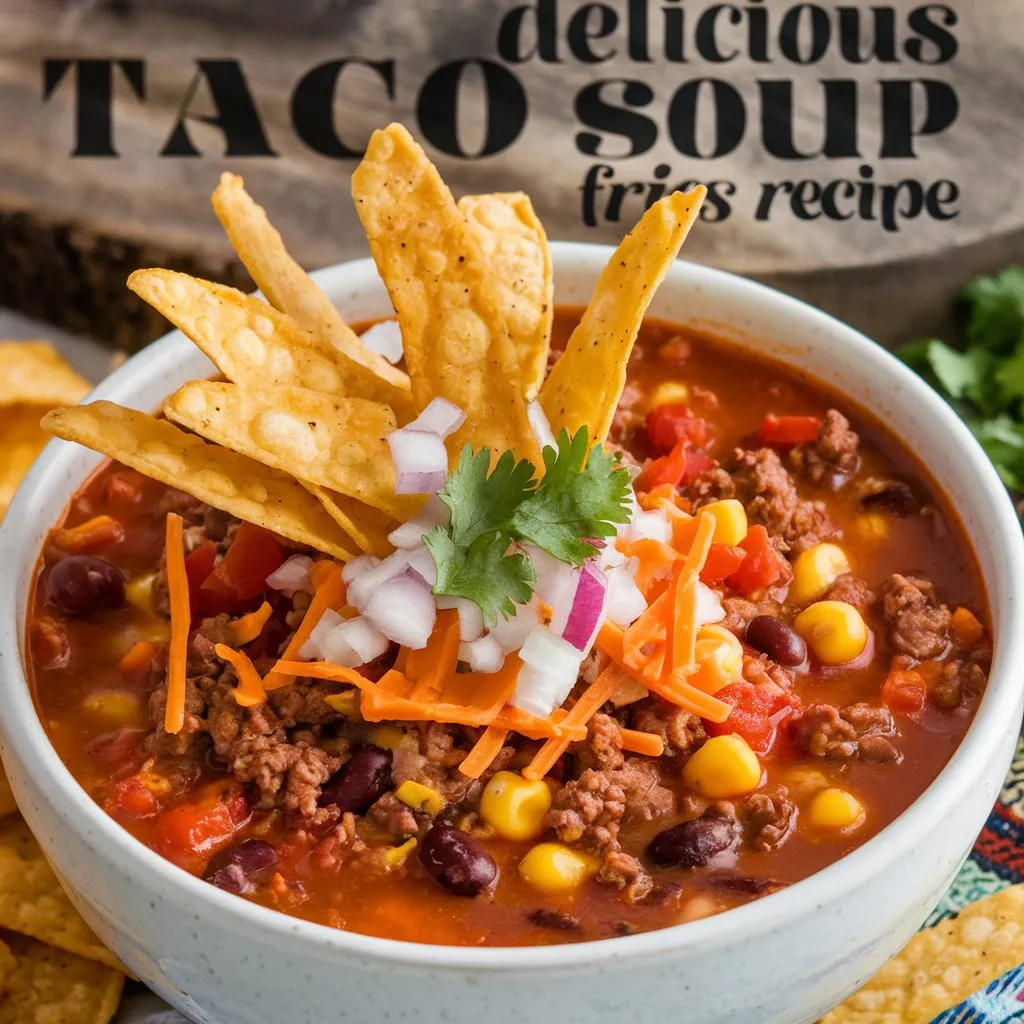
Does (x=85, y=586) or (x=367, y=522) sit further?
(x=85, y=586)

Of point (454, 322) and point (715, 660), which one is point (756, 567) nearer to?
point (715, 660)

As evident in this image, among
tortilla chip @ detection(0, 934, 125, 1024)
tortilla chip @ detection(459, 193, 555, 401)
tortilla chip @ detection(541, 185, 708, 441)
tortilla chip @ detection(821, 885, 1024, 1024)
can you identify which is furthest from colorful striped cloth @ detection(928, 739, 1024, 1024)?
tortilla chip @ detection(0, 934, 125, 1024)

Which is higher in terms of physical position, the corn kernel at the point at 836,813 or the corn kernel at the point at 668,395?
the corn kernel at the point at 668,395

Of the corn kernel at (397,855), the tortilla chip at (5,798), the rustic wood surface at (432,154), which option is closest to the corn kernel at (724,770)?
the corn kernel at (397,855)

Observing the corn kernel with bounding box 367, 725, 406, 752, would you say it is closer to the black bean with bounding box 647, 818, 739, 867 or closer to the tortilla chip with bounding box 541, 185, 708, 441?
the black bean with bounding box 647, 818, 739, 867

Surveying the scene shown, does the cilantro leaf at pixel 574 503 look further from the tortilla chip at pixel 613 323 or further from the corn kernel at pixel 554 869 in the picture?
the corn kernel at pixel 554 869

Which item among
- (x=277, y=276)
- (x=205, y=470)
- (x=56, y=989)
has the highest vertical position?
(x=277, y=276)

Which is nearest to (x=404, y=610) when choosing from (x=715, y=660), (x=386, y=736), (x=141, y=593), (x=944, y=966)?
(x=386, y=736)
